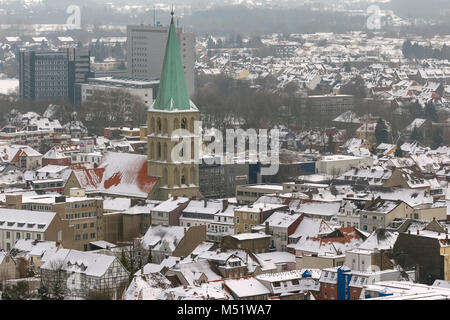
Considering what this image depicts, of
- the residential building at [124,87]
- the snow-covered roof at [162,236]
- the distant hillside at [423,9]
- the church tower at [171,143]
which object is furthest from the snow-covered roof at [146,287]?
the distant hillside at [423,9]

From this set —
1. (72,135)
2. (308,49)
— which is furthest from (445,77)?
(72,135)

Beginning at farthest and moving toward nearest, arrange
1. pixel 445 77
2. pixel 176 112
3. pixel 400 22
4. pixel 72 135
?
pixel 400 22 < pixel 445 77 < pixel 72 135 < pixel 176 112

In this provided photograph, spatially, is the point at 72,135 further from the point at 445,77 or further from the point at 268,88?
the point at 445,77

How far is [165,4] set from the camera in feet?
574

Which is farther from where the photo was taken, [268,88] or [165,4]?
[165,4]

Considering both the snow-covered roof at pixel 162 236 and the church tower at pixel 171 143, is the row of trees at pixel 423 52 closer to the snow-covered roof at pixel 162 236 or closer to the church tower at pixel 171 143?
the church tower at pixel 171 143

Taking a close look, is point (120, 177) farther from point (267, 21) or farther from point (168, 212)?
point (267, 21)

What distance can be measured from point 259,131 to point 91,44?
7327 cm

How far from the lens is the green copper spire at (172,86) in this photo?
36438mm

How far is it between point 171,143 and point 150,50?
198ft

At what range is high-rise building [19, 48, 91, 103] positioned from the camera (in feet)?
275

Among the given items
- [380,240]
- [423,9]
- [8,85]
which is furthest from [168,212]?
[423,9]

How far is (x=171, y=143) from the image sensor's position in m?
36.1
